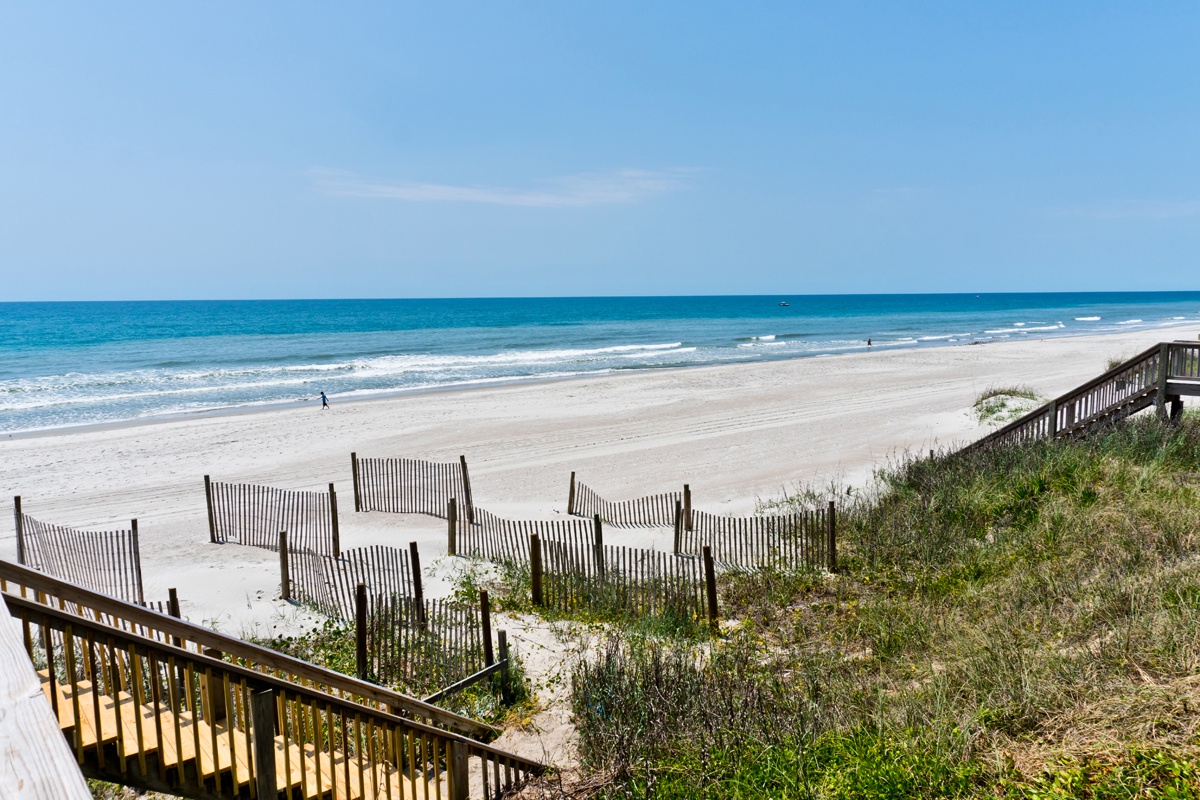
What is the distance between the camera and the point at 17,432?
2945cm

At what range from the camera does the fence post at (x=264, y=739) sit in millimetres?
4418

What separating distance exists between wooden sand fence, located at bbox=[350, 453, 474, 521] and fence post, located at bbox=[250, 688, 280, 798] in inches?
443

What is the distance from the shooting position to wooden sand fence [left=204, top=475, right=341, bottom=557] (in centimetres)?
1451

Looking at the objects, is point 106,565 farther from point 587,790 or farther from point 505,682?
point 587,790

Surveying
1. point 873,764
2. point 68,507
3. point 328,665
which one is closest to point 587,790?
point 873,764

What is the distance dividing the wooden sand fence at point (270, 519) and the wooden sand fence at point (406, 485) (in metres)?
1.35

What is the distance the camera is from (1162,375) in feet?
50.7

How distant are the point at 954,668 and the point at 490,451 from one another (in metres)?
18.4

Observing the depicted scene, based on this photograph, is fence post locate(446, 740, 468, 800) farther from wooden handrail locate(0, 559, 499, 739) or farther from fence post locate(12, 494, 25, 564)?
fence post locate(12, 494, 25, 564)

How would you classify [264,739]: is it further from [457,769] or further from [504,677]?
[504,677]

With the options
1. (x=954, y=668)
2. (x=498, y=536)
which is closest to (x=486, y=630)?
(x=954, y=668)

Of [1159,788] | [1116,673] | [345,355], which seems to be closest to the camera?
[1159,788]

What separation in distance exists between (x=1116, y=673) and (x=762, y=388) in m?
32.7

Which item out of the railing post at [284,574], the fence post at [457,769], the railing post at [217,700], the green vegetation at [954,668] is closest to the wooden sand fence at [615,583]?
the green vegetation at [954,668]
